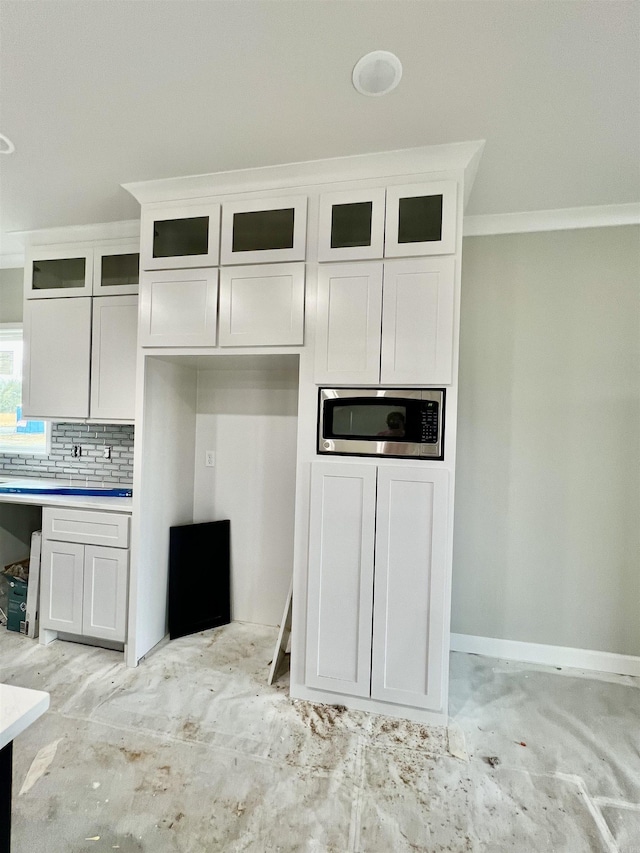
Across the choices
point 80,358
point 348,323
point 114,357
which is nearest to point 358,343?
point 348,323

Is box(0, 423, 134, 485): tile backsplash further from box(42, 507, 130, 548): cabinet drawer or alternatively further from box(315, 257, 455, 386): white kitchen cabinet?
box(315, 257, 455, 386): white kitchen cabinet

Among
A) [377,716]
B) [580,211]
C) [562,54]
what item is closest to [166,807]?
[377,716]

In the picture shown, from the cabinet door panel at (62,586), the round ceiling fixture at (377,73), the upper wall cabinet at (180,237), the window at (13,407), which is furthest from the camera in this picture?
the window at (13,407)

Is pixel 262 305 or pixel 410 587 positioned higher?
pixel 262 305

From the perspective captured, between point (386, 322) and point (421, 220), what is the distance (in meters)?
0.50

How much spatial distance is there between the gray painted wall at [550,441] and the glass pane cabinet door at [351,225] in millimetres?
857

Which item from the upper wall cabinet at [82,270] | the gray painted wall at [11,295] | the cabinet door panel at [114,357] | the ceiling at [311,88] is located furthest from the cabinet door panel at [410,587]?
the gray painted wall at [11,295]

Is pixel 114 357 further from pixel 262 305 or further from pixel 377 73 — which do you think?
pixel 377 73

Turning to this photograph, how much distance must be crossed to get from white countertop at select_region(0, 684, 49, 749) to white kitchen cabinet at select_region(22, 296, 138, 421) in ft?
6.85

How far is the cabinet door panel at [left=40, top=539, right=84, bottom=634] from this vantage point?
250 cm

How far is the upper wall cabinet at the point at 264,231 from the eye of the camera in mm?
2088

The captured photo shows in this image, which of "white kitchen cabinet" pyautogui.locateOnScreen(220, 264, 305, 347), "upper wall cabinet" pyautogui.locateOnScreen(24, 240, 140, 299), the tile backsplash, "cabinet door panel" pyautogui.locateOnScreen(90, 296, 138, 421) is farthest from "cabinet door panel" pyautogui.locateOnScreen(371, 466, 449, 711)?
"upper wall cabinet" pyautogui.locateOnScreen(24, 240, 140, 299)

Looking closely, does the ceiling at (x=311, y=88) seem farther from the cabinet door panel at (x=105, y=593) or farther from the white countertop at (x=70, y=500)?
the cabinet door panel at (x=105, y=593)

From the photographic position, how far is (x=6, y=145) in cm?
197
